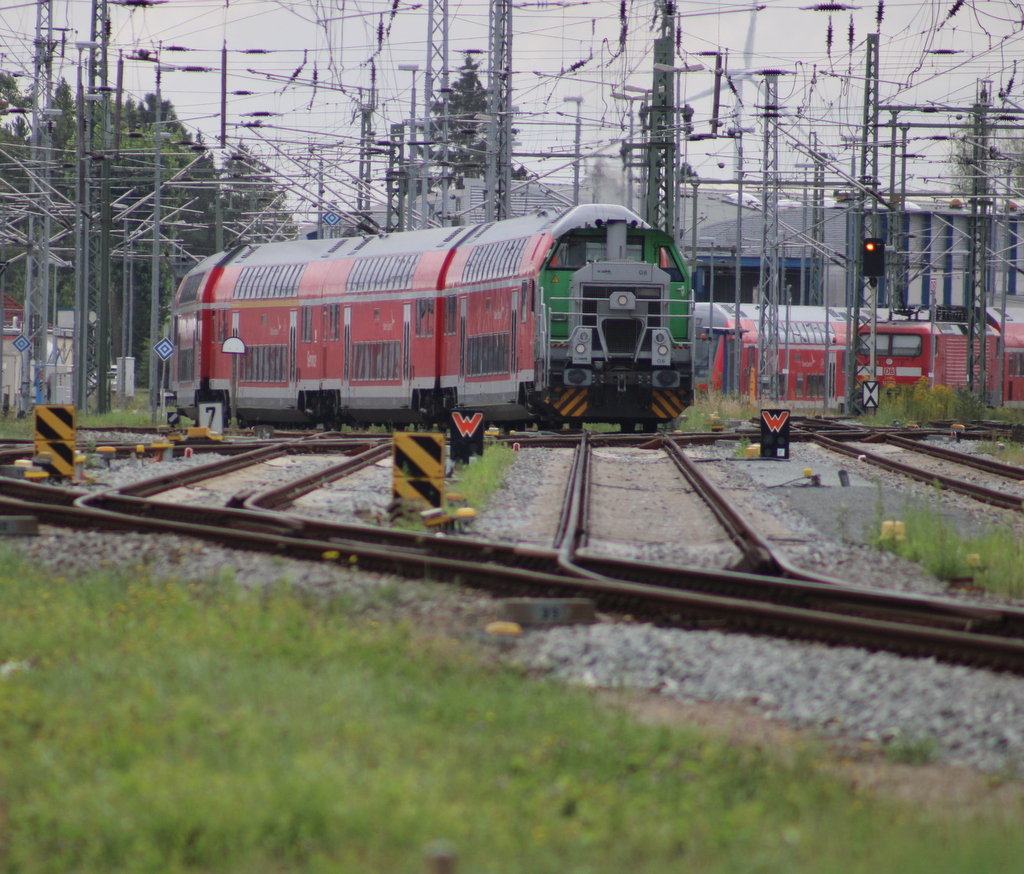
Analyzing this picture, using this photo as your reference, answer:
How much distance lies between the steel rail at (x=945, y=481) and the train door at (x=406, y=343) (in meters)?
8.71

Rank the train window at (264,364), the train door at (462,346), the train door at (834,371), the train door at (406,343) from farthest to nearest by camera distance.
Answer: the train door at (834,371) → the train window at (264,364) → the train door at (406,343) → the train door at (462,346)

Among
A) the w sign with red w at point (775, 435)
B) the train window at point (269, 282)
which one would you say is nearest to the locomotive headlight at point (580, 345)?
the w sign with red w at point (775, 435)

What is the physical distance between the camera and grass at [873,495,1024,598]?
30.0 feet

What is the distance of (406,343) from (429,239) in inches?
87.2

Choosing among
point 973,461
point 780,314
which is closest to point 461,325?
point 973,461

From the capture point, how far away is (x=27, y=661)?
646 centimetres

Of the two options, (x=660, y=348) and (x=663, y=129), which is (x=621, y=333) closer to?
(x=660, y=348)

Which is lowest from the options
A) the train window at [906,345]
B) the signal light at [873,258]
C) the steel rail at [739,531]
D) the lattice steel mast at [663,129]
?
the steel rail at [739,531]

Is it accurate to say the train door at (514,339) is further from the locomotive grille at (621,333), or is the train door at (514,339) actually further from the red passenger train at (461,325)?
the locomotive grille at (621,333)

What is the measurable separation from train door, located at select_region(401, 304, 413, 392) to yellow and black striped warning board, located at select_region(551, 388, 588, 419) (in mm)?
4762

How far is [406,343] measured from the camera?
28.3 m

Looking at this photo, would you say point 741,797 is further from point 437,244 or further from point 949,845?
point 437,244

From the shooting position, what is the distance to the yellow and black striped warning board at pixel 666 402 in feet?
83.0

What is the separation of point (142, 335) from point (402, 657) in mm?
95692
